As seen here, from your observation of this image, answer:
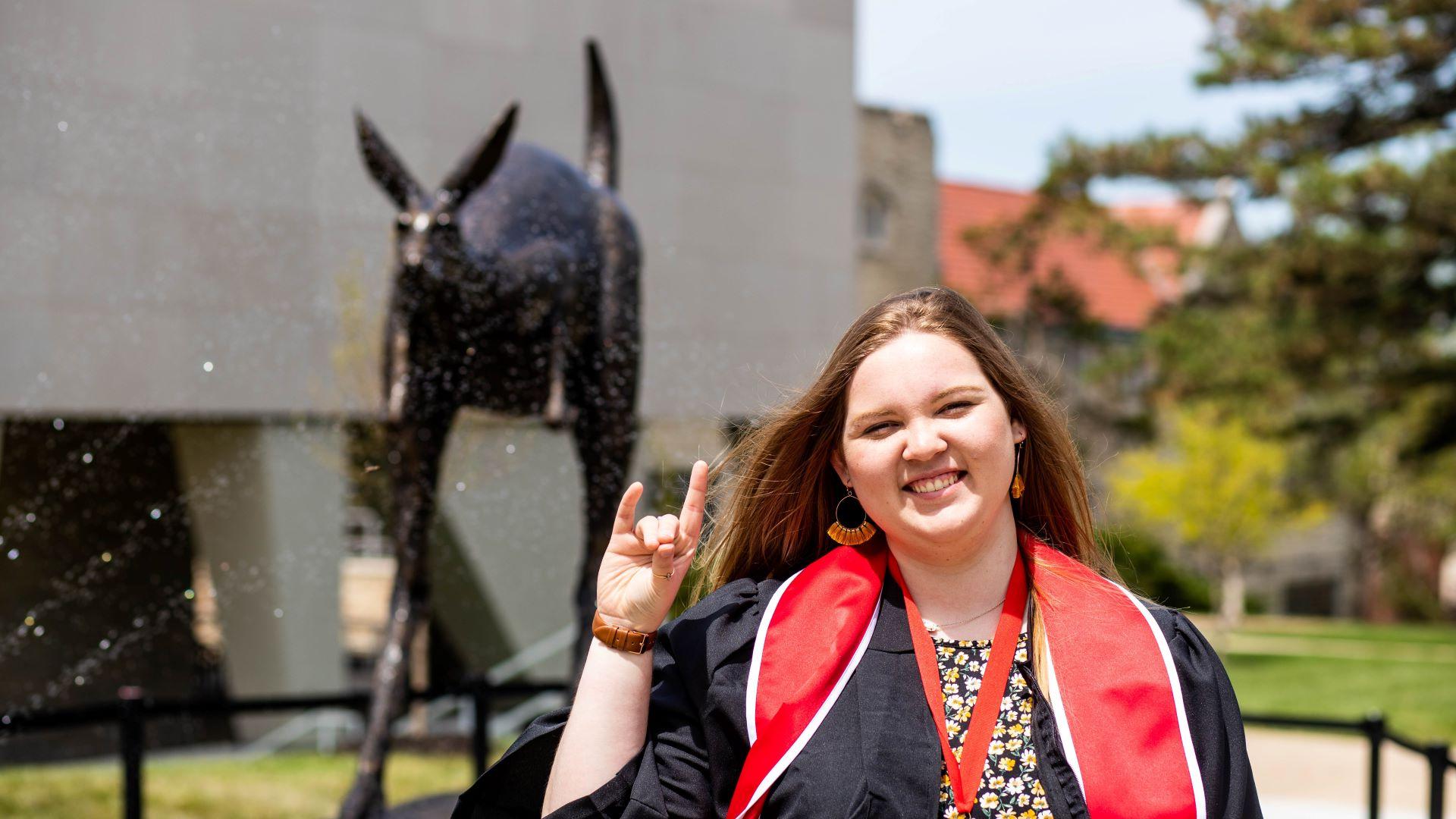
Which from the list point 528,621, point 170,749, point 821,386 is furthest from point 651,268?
point 821,386

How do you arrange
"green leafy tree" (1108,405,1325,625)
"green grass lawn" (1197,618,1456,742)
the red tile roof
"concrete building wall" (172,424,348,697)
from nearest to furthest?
"concrete building wall" (172,424,348,697) → "green grass lawn" (1197,618,1456,742) → "green leafy tree" (1108,405,1325,625) → the red tile roof

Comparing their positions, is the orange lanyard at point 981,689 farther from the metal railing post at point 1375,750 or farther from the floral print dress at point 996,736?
the metal railing post at point 1375,750

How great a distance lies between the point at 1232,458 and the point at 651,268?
42.6 feet

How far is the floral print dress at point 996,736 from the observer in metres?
1.89

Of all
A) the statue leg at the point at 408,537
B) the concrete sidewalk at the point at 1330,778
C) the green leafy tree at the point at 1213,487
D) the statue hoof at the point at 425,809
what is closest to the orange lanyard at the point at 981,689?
the statue hoof at the point at 425,809

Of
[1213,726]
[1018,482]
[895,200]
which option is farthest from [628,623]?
[895,200]

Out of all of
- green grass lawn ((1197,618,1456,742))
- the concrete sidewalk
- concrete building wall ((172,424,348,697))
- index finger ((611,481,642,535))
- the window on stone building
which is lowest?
green grass lawn ((1197,618,1456,742))

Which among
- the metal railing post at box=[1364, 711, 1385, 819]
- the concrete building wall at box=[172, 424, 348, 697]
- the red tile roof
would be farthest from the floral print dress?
the red tile roof

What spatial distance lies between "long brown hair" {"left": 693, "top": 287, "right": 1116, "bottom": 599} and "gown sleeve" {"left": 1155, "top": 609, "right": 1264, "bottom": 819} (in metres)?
0.32

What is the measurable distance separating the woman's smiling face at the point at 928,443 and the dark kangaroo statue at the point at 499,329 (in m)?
2.19

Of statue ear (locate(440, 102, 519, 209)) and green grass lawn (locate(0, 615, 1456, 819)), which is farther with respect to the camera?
green grass lawn (locate(0, 615, 1456, 819))

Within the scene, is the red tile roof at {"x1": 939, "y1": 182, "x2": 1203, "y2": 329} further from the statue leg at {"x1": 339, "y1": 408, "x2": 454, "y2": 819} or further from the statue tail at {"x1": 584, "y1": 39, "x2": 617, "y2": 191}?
the statue leg at {"x1": 339, "y1": 408, "x2": 454, "y2": 819}

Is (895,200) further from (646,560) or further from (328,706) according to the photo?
(646,560)

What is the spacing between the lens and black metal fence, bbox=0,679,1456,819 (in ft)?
13.3
